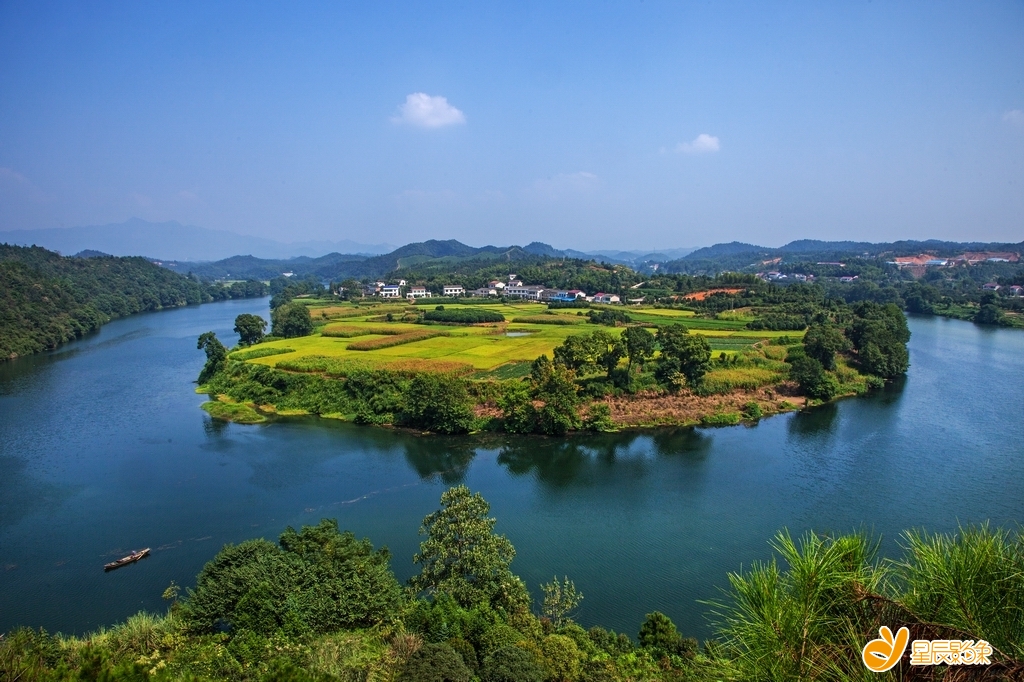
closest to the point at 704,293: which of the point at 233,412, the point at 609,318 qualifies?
the point at 609,318

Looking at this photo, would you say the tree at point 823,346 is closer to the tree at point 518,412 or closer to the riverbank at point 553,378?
the riverbank at point 553,378

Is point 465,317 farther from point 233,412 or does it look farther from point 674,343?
point 674,343

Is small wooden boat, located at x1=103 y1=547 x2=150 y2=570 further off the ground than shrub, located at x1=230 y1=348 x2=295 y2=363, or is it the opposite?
shrub, located at x1=230 y1=348 x2=295 y2=363

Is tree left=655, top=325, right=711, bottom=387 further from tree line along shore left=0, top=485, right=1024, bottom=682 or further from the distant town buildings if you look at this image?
the distant town buildings

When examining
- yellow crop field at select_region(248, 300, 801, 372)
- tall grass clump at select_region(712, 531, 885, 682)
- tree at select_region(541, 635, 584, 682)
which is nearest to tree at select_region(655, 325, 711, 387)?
yellow crop field at select_region(248, 300, 801, 372)

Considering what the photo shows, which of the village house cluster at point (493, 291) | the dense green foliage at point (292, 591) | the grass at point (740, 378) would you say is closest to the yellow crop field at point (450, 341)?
the grass at point (740, 378)

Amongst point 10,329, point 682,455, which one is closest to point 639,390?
point 682,455

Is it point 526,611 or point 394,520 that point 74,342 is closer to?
point 394,520
